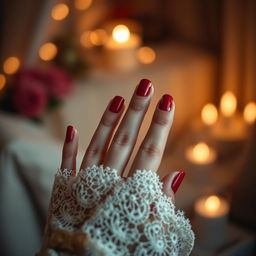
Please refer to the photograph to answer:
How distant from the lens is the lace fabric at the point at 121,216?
2.17 feet

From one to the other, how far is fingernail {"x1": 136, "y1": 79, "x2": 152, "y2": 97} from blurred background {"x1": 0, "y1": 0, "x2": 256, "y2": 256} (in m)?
0.44

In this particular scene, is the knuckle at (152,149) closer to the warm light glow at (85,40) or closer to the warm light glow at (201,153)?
the warm light glow at (201,153)

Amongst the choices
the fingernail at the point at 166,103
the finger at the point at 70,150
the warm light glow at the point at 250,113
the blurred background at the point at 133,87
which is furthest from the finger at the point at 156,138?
the warm light glow at the point at 250,113

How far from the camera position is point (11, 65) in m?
1.78

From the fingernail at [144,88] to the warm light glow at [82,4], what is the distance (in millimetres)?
1398

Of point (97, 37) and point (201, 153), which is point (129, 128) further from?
point (97, 37)

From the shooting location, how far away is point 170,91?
1825mm

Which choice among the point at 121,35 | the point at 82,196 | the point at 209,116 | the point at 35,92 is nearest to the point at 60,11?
the point at 121,35

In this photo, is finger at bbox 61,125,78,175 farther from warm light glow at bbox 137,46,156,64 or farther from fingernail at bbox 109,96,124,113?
warm light glow at bbox 137,46,156,64

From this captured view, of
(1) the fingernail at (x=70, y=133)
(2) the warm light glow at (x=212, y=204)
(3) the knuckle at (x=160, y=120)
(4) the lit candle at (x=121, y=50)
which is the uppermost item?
(4) the lit candle at (x=121, y=50)

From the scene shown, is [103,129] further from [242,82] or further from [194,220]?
[242,82]

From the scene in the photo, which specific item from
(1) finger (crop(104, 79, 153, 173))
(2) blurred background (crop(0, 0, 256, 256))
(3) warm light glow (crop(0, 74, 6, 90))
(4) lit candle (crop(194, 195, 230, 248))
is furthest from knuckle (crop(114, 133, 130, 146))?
(3) warm light glow (crop(0, 74, 6, 90))

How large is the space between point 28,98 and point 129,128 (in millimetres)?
826

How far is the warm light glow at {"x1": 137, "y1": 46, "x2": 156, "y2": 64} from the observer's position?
6.50 feet
